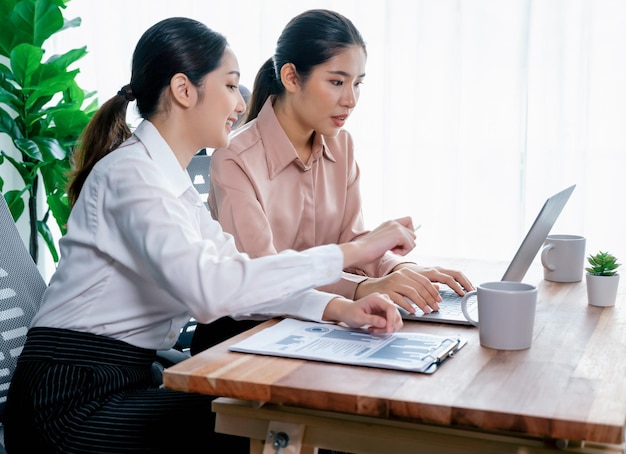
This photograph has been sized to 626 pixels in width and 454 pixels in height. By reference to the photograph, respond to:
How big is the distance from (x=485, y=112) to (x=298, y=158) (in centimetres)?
150

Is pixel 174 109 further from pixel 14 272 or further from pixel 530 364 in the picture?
pixel 530 364

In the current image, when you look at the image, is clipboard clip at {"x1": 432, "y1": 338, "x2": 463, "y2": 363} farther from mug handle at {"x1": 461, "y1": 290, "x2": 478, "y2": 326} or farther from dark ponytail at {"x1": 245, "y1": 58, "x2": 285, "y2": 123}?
dark ponytail at {"x1": 245, "y1": 58, "x2": 285, "y2": 123}

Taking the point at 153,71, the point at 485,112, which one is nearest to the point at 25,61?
the point at 485,112

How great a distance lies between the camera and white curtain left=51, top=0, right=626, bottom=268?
10.2 ft

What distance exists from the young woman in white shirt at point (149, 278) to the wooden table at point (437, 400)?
0.15m

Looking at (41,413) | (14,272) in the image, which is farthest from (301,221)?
(41,413)

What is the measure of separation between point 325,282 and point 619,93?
6.86ft

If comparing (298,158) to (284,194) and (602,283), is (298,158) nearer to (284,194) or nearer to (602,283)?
(284,194)

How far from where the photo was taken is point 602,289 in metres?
1.57

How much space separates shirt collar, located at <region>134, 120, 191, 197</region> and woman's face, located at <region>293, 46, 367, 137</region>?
503mm

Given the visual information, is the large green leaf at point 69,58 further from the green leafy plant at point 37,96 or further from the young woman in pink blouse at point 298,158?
the young woman in pink blouse at point 298,158

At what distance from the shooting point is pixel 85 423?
4.56 feet

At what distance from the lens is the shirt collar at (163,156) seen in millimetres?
1541

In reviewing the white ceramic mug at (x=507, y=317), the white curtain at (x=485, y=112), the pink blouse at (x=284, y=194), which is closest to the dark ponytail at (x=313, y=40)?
the pink blouse at (x=284, y=194)
